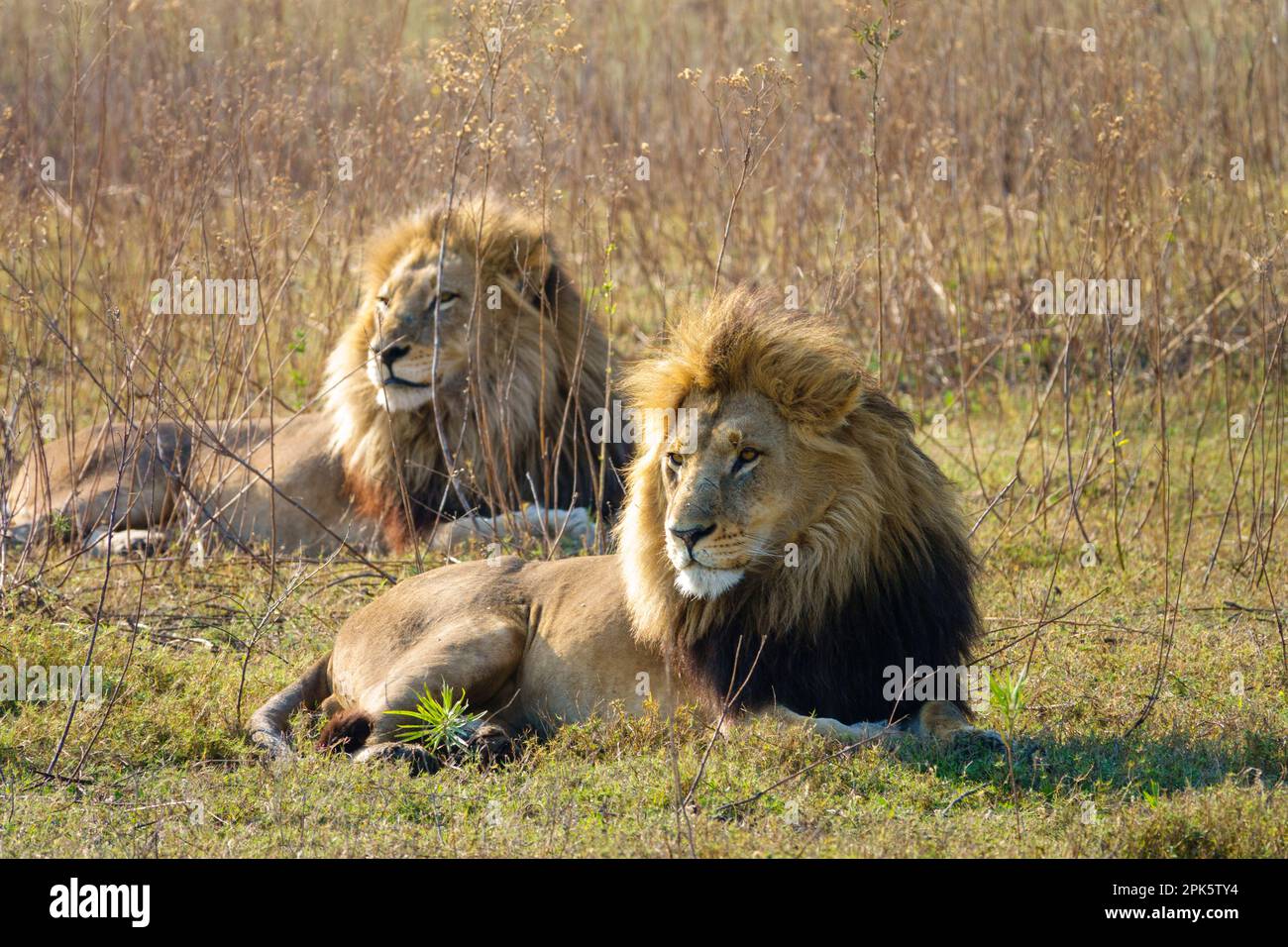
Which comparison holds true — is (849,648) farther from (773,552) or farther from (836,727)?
(773,552)

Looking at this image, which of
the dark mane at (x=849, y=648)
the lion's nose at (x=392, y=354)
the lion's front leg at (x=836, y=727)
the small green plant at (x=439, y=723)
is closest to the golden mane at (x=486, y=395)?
the lion's nose at (x=392, y=354)

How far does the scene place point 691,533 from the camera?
4.67 m

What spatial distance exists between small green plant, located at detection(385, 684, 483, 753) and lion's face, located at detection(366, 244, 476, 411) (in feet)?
9.16

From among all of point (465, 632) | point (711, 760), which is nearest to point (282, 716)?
point (465, 632)

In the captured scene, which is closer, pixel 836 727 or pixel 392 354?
pixel 836 727

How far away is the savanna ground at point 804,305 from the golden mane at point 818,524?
1.09 feet

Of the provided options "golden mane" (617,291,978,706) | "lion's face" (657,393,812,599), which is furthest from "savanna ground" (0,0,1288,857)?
"lion's face" (657,393,812,599)

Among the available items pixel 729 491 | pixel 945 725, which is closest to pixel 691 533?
pixel 729 491

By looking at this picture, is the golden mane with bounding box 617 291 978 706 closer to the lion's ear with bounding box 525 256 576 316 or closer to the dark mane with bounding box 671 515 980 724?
the dark mane with bounding box 671 515 980 724

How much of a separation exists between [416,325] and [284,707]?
2649 millimetres

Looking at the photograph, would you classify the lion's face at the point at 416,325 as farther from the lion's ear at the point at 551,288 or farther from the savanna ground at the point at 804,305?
the savanna ground at the point at 804,305

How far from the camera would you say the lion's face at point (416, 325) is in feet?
25.1

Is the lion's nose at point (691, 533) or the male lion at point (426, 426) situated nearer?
the lion's nose at point (691, 533)

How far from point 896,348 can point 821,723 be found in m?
5.60
